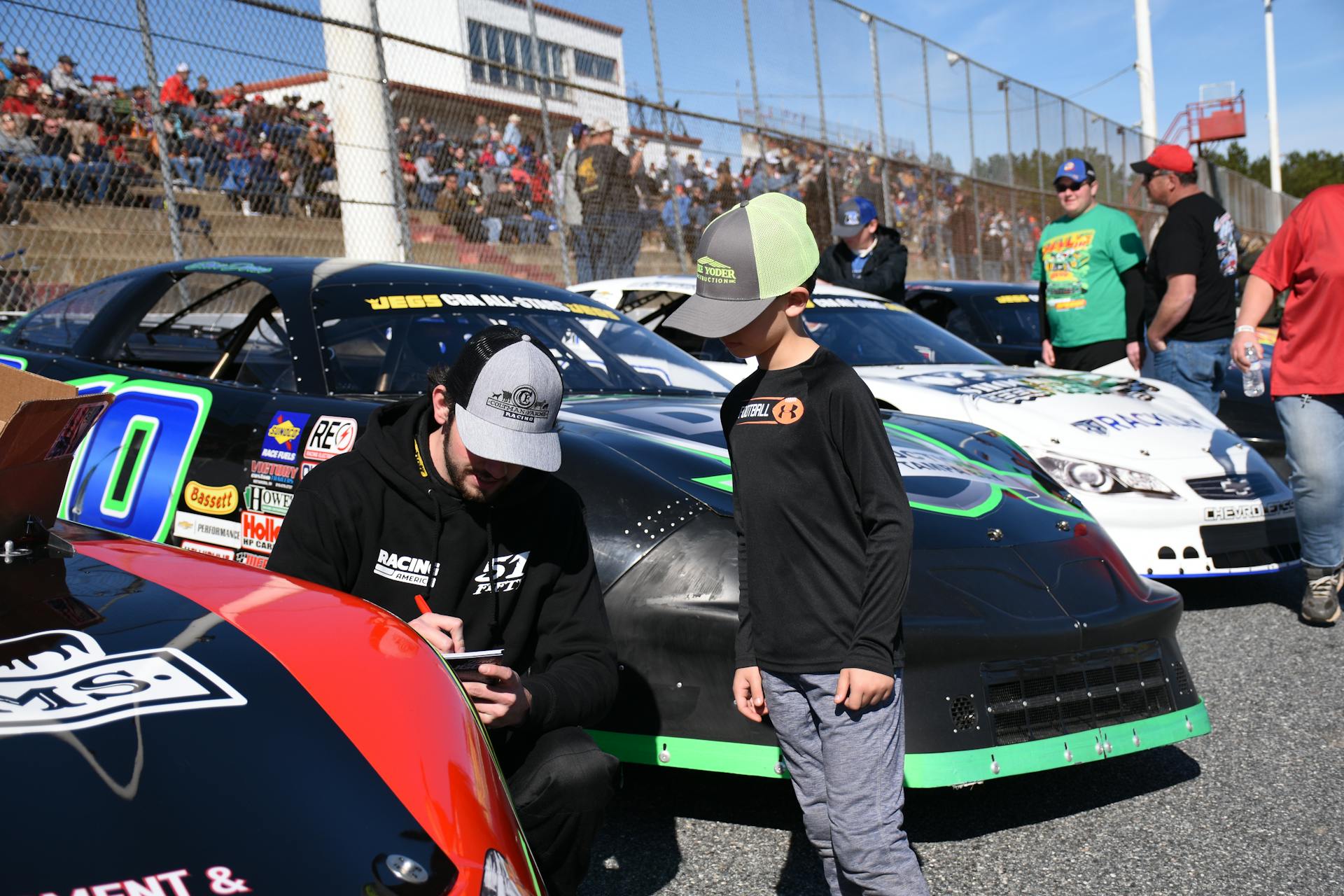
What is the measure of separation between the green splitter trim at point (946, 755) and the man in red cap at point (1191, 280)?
3.50 m

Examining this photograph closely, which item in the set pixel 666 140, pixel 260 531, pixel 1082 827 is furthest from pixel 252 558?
pixel 666 140

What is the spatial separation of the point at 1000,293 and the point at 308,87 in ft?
16.5

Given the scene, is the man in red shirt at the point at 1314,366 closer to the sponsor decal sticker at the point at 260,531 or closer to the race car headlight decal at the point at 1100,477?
the race car headlight decal at the point at 1100,477

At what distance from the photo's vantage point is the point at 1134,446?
4633 mm

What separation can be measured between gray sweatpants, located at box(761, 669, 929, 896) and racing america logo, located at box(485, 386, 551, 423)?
0.67m

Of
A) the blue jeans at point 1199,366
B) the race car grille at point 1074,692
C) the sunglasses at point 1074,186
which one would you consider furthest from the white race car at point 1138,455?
the race car grille at point 1074,692

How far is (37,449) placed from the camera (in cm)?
185

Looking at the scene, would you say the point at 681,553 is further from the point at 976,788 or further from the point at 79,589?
the point at 79,589

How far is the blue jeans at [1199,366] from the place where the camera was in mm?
5801

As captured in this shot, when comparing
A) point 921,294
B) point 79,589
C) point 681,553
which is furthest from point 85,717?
point 921,294

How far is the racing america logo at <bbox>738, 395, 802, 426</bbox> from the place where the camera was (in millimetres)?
2062

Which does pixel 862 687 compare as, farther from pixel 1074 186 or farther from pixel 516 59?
pixel 516 59

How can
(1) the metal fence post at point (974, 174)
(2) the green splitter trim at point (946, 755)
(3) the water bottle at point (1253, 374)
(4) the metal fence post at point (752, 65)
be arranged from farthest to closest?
(1) the metal fence post at point (974, 174), (4) the metal fence post at point (752, 65), (3) the water bottle at point (1253, 374), (2) the green splitter trim at point (946, 755)

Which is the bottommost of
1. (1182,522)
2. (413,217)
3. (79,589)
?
(1182,522)
